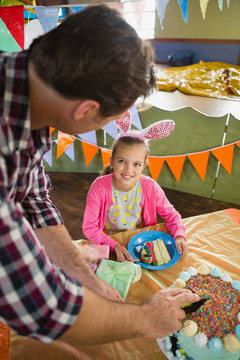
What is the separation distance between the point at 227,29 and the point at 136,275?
9.59 metres

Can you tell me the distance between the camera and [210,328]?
87 cm

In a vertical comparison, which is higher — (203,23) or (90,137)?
(203,23)

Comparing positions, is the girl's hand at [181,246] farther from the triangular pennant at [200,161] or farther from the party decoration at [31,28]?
the party decoration at [31,28]

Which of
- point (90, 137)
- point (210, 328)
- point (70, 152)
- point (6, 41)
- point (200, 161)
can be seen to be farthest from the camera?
point (70, 152)

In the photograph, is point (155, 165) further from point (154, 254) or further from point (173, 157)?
point (154, 254)

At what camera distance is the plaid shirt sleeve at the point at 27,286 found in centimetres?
50

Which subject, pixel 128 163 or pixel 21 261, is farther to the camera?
pixel 128 163

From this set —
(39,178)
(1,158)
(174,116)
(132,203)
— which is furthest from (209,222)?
(174,116)

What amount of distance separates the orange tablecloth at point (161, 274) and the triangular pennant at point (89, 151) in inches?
68.9

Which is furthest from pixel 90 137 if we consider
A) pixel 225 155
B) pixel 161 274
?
pixel 161 274

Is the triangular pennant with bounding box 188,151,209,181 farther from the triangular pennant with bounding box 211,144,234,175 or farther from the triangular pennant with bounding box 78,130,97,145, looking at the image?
the triangular pennant with bounding box 78,130,97,145

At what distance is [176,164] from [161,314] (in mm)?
2180

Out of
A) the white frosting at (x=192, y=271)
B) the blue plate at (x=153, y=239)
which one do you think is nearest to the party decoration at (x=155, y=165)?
the blue plate at (x=153, y=239)

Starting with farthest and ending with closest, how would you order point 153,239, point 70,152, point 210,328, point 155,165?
point 70,152 → point 155,165 → point 153,239 → point 210,328
